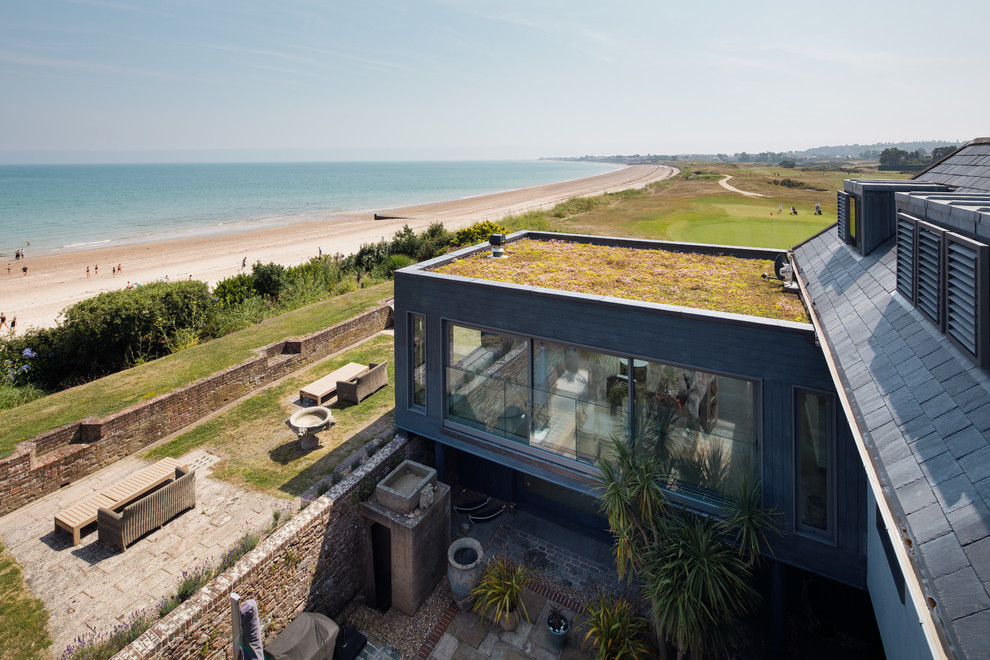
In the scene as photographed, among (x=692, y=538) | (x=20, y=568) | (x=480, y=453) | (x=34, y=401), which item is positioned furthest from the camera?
(x=34, y=401)

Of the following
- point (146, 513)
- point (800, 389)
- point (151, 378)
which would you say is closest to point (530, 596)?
point (800, 389)

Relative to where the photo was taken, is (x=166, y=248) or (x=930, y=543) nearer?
(x=930, y=543)

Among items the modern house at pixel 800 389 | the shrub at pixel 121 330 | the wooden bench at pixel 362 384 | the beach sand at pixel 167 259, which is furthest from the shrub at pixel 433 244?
the modern house at pixel 800 389

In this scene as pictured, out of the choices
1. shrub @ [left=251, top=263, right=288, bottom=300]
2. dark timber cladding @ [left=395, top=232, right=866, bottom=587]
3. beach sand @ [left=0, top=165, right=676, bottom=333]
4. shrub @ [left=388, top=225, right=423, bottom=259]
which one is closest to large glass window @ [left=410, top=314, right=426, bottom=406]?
dark timber cladding @ [left=395, top=232, right=866, bottom=587]

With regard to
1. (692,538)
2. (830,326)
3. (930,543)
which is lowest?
(692,538)

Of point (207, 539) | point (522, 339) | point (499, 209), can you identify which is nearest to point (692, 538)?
point (522, 339)

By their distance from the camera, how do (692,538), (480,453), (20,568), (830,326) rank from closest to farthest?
1. (830,326)
2. (692,538)
3. (20,568)
4. (480,453)

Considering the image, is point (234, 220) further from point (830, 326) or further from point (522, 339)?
point (830, 326)

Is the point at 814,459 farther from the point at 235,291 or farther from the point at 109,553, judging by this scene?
the point at 235,291
